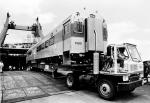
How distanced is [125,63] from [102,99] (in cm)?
196

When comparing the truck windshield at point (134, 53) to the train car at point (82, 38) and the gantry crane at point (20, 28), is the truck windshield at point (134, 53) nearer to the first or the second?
the train car at point (82, 38)

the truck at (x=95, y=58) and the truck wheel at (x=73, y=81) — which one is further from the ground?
the truck at (x=95, y=58)

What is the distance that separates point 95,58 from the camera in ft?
23.7

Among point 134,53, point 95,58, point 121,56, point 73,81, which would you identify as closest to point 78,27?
point 95,58

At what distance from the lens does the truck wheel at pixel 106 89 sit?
6.50 meters

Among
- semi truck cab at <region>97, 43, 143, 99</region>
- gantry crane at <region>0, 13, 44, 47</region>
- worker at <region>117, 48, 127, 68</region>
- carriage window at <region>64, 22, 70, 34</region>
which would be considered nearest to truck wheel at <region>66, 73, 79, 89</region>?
semi truck cab at <region>97, 43, 143, 99</region>

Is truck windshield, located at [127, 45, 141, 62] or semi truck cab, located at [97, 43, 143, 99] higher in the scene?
truck windshield, located at [127, 45, 141, 62]

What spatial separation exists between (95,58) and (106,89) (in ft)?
4.92

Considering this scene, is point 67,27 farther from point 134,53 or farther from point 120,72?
point 120,72

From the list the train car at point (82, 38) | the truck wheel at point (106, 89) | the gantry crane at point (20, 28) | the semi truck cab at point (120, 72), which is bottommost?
the truck wheel at point (106, 89)

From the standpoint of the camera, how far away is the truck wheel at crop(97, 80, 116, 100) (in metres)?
6.50

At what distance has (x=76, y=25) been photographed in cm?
838

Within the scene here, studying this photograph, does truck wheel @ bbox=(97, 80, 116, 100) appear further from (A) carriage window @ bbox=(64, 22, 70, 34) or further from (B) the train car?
(A) carriage window @ bbox=(64, 22, 70, 34)

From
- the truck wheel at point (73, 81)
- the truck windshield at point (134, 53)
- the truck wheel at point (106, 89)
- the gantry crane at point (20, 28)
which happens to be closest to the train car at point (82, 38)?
the truck wheel at point (73, 81)
